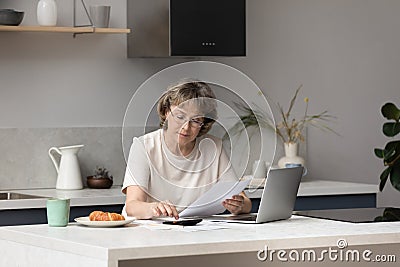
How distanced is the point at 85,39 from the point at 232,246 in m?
2.67

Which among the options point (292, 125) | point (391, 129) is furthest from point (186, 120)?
point (391, 129)

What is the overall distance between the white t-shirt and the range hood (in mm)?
1489

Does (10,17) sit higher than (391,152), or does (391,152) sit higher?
(10,17)

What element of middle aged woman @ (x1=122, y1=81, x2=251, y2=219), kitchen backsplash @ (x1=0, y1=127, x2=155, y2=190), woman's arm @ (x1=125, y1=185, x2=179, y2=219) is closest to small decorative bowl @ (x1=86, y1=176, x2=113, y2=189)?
kitchen backsplash @ (x1=0, y1=127, x2=155, y2=190)

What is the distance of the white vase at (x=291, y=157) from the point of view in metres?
5.29

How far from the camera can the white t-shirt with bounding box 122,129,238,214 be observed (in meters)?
3.42

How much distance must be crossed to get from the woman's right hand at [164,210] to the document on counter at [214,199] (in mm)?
57

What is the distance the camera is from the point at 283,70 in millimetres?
5625

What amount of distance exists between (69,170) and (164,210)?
176 cm

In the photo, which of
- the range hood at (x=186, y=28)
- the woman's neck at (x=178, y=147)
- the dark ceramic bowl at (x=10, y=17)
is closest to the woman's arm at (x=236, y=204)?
the woman's neck at (x=178, y=147)

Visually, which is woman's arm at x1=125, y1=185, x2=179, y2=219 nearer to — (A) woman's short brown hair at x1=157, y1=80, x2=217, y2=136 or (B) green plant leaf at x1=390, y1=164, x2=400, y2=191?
(A) woman's short brown hair at x1=157, y1=80, x2=217, y2=136

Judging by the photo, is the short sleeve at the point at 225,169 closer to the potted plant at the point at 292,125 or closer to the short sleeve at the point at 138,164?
the short sleeve at the point at 138,164

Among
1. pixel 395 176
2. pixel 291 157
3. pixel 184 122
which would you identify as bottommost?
pixel 395 176

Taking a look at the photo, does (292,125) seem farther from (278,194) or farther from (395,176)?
(278,194)
